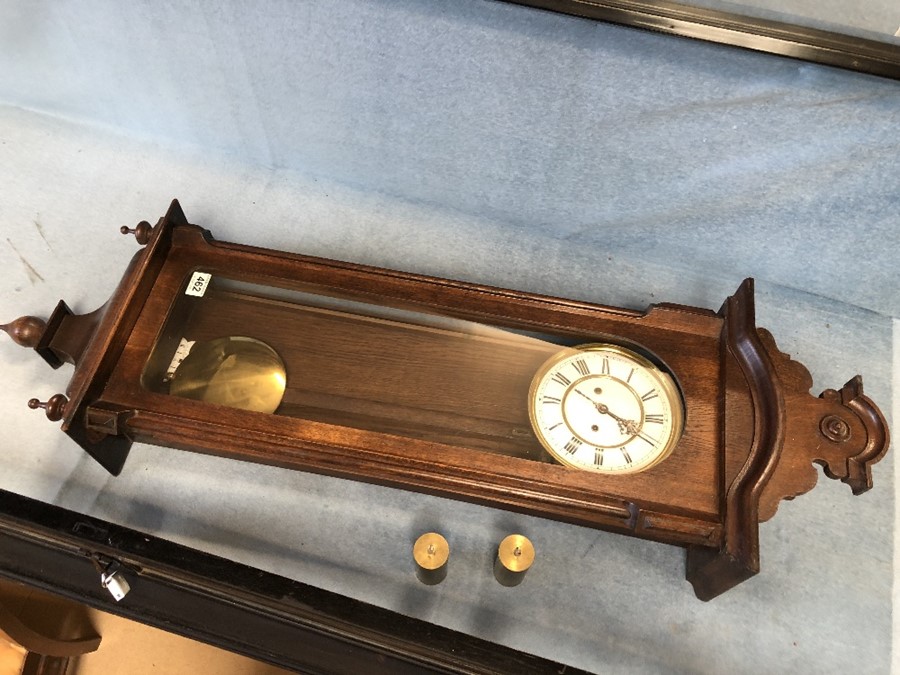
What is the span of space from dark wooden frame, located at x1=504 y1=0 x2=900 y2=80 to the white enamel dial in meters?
0.59

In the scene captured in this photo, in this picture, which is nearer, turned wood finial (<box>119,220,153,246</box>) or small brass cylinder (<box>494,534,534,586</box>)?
small brass cylinder (<box>494,534,534,586</box>)

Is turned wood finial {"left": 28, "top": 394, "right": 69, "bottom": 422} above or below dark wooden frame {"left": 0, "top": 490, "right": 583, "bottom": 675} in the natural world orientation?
above

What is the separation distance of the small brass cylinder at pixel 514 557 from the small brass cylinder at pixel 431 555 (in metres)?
0.10

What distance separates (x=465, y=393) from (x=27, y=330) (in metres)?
0.92

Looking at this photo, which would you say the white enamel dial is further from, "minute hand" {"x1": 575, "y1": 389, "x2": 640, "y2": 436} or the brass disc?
the brass disc

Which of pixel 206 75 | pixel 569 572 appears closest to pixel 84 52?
pixel 206 75

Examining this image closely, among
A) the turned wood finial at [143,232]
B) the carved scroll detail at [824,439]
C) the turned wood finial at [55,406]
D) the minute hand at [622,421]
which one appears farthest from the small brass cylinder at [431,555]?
the turned wood finial at [143,232]

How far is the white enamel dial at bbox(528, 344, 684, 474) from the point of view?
1274mm

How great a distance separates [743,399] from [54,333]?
4.37 ft

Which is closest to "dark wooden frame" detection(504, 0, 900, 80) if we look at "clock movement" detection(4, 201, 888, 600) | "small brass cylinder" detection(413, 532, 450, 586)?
"clock movement" detection(4, 201, 888, 600)

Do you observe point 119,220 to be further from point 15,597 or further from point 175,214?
point 15,597

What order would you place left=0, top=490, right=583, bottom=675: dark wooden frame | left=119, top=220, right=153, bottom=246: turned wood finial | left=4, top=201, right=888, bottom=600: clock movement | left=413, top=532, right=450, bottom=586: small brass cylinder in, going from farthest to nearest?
1. left=119, top=220, right=153, bottom=246: turned wood finial
2. left=413, top=532, right=450, bottom=586: small brass cylinder
3. left=4, top=201, right=888, bottom=600: clock movement
4. left=0, top=490, right=583, bottom=675: dark wooden frame

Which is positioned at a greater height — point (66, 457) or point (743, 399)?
point (743, 399)

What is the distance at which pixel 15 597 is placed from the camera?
1421 mm
